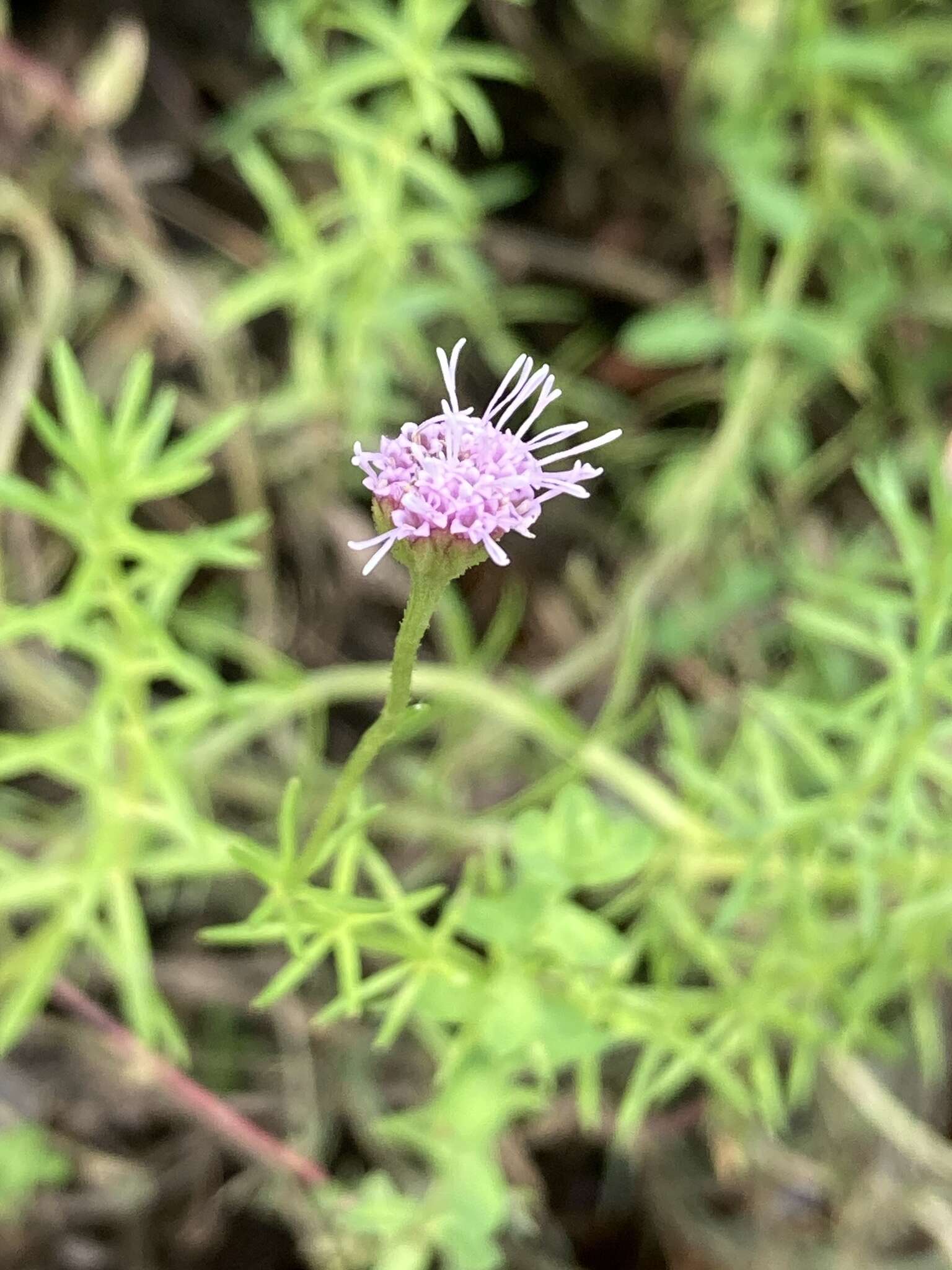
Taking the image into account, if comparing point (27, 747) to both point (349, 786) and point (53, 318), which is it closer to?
point (349, 786)

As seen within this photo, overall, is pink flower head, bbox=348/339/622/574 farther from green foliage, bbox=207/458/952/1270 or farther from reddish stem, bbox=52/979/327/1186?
reddish stem, bbox=52/979/327/1186

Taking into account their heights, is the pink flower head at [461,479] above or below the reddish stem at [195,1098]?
above

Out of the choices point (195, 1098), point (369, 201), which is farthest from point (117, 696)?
point (369, 201)

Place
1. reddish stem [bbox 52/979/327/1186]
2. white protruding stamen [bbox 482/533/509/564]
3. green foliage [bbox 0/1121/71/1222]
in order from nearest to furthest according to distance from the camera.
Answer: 1. white protruding stamen [bbox 482/533/509/564]
2. reddish stem [bbox 52/979/327/1186]
3. green foliage [bbox 0/1121/71/1222]

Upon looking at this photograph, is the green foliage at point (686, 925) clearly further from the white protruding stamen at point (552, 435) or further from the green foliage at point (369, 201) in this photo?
the green foliage at point (369, 201)

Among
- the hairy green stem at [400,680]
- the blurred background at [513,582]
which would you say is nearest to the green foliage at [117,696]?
the blurred background at [513,582]

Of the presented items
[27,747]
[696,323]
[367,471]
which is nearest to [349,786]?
[367,471]

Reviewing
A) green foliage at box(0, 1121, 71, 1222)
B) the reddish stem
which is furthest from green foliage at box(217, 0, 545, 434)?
green foliage at box(0, 1121, 71, 1222)

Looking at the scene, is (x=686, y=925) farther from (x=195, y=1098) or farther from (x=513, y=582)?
(x=513, y=582)
